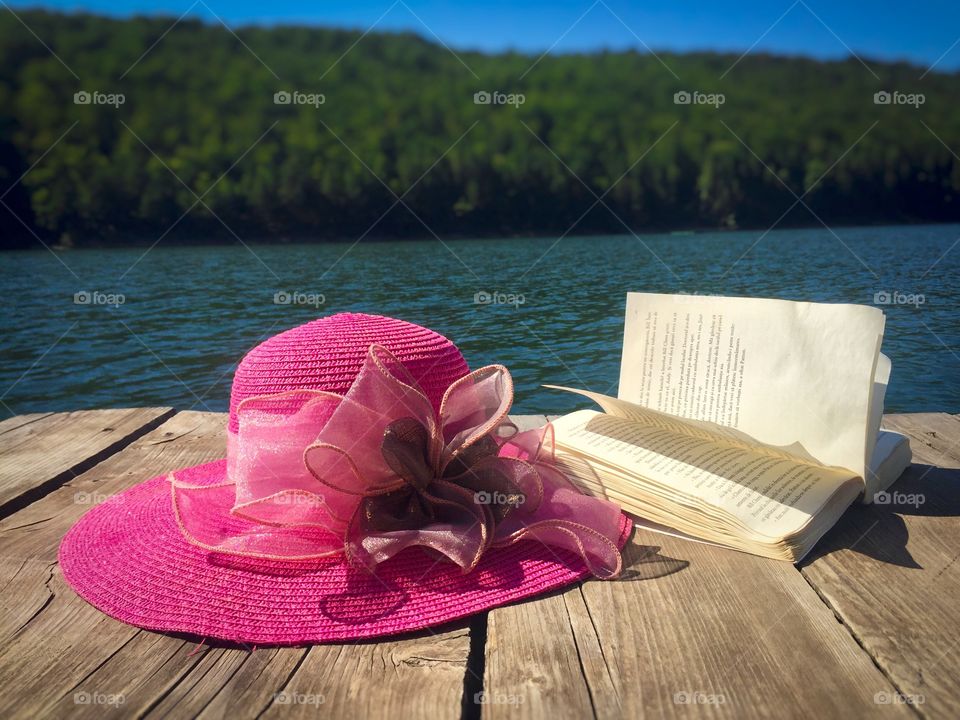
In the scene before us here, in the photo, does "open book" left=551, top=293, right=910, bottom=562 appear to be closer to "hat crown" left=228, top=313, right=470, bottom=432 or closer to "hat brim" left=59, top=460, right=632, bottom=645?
"hat brim" left=59, top=460, right=632, bottom=645

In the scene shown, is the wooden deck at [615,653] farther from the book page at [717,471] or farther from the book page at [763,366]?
the book page at [763,366]

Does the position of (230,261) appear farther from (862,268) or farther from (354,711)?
(354,711)

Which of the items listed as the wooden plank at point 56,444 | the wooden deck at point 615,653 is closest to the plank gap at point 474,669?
the wooden deck at point 615,653

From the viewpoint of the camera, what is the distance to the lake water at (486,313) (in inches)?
99.3

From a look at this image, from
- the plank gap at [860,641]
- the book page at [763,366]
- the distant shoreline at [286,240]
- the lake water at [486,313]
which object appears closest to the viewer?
the plank gap at [860,641]

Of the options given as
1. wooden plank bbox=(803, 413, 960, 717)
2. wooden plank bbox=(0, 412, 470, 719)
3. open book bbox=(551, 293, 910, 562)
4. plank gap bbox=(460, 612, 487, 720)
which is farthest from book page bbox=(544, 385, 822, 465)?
wooden plank bbox=(0, 412, 470, 719)

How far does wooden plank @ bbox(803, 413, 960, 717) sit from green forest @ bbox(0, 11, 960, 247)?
8.96m

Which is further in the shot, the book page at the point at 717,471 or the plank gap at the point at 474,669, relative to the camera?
the book page at the point at 717,471

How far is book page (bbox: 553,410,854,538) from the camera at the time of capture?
1.12 m

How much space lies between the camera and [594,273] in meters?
4.80

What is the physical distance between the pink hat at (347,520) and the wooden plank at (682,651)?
0.07m

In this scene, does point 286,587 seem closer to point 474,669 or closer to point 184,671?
point 184,671

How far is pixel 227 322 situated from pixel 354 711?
4.12 metres

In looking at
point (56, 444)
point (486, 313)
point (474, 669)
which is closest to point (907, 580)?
point (474, 669)
